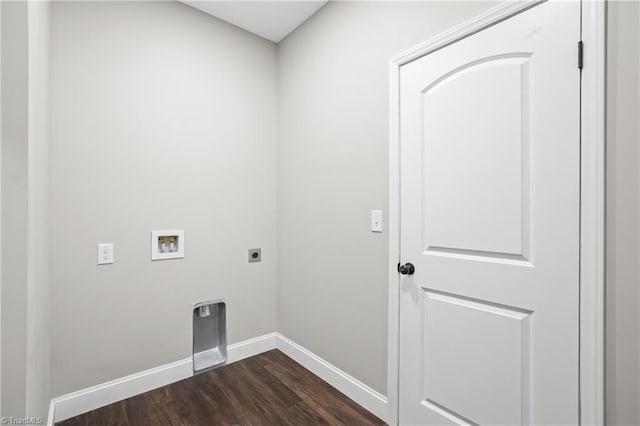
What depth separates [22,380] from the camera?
90 cm

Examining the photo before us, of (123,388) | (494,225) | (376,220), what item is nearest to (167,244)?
(123,388)

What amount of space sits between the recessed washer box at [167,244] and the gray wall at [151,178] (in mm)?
37

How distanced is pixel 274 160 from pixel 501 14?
1.84 meters

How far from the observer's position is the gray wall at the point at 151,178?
181 centimetres

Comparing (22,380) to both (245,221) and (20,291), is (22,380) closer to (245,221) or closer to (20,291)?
(20,291)

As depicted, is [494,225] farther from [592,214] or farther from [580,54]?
[580,54]

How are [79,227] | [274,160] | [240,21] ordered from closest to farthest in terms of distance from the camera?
1. [79,227]
2. [240,21]
3. [274,160]

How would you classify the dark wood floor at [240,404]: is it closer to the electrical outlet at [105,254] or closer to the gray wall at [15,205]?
the electrical outlet at [105,254]

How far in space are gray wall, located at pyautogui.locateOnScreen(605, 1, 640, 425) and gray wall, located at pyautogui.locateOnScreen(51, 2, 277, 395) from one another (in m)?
2.14

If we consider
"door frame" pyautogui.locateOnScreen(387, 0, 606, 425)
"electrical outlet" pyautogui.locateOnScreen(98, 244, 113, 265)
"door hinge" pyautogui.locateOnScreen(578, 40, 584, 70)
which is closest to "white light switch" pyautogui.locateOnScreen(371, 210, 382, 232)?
"door frame" pyautogui.locateOnScreen(387, 0, 606, 425)

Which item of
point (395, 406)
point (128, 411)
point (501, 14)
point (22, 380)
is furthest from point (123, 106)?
point (395, 406)

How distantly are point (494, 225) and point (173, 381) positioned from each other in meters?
2.23

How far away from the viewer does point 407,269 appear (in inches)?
65.4

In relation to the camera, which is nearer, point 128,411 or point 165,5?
point 128,411
